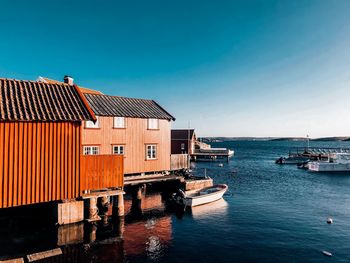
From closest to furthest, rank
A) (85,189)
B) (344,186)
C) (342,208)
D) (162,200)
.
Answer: (85,189)
(342,208)
(162,200)
(344,186)

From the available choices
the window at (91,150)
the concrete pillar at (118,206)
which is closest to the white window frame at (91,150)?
the window at (91,150)

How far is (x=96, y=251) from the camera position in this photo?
694 inches

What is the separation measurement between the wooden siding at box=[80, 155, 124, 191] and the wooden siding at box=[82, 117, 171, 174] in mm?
7388

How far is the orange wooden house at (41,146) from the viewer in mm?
16969

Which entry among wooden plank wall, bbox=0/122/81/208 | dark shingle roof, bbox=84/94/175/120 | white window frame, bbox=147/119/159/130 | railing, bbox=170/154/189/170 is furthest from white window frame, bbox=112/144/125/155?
wooden plank wall, bbox=0/122/81/208

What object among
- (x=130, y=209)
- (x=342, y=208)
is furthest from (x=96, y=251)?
(x=342, y=208)

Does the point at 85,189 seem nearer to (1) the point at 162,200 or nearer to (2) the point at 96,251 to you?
(2) the point at 96,251

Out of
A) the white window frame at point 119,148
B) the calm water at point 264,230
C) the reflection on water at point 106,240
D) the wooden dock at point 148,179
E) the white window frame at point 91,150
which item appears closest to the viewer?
the reflection on water at point 106,240

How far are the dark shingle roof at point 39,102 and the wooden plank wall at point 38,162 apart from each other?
1.67 ft

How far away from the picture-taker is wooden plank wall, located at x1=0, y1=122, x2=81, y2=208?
16.9 meters

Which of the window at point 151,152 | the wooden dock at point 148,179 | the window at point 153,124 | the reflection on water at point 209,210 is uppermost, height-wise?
the window at point 153,124

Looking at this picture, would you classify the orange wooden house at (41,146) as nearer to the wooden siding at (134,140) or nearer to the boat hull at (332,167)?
the wooden siding at (134,140)

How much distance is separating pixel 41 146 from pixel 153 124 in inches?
625

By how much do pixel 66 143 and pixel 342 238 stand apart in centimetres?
2117
